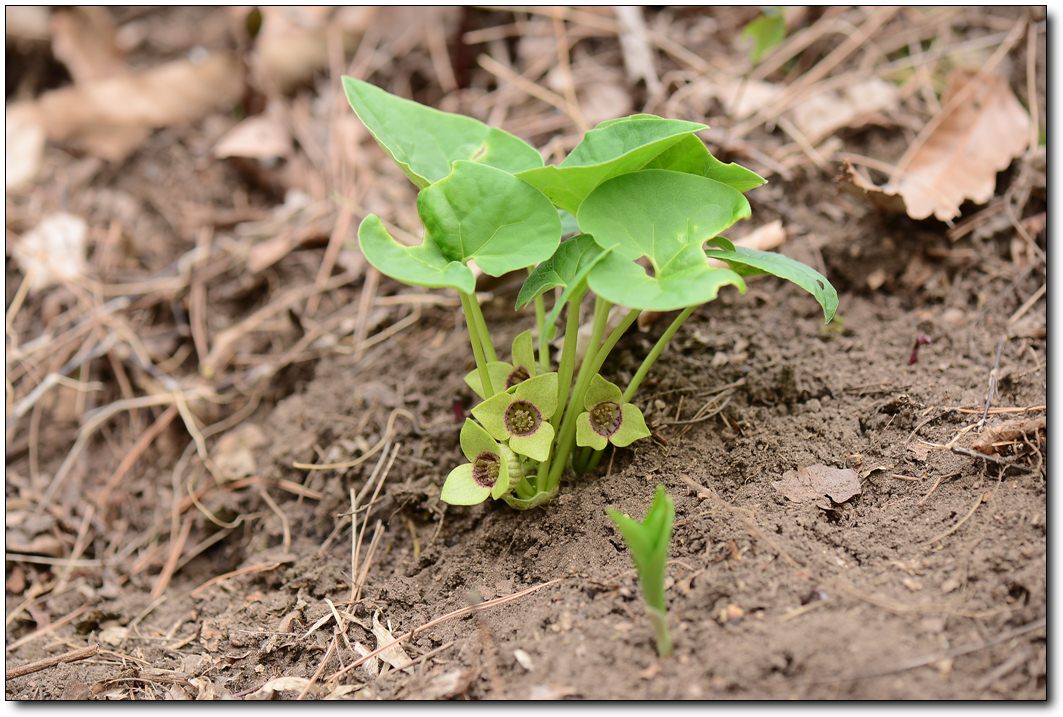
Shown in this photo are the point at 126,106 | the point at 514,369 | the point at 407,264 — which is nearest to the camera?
the point at 407,264

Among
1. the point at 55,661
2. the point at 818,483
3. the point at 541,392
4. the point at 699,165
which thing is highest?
the point at 699,165

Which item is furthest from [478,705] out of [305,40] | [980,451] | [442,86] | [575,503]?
[305,40]

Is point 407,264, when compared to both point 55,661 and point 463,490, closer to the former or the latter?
point 463,490

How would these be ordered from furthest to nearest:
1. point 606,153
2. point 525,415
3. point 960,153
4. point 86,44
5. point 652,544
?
point 86,44 → point 960,153 → point 525,415 → point 606,153 → point 652,544

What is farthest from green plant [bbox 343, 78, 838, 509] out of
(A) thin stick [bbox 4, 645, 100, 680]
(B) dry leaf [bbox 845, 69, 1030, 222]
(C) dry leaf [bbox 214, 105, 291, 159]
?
(C) dry leaf [bbox 214, 105, 291, 159]

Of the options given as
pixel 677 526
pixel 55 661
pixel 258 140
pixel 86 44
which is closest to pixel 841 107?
pixel 677 526

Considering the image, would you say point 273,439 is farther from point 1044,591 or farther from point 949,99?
point 949,99
